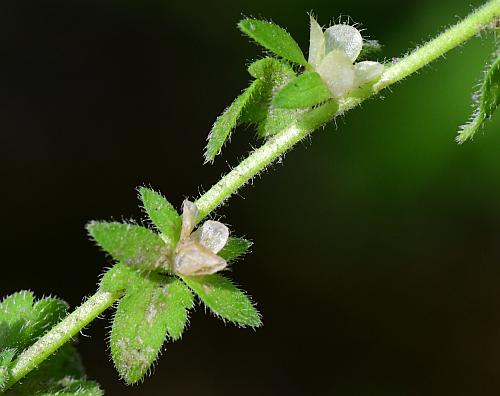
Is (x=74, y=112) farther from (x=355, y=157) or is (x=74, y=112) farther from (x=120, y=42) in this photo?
(x=355, y=157)

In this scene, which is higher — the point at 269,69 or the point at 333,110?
the point at 269,69

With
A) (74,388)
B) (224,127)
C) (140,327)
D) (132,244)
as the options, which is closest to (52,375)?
(74,388)

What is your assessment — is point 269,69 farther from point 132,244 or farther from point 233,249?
point 132,244

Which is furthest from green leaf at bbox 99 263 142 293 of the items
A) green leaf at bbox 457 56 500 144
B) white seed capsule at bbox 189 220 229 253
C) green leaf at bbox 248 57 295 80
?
green leaf at bbox 457 56 500 144

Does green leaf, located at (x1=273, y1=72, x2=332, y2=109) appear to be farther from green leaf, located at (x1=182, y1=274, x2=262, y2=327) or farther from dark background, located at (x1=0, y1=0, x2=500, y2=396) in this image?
dark background, located at (x1=0, y1=0, x2=500, y2=396)

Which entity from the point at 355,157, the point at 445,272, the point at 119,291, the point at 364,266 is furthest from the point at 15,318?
the point at 445,272

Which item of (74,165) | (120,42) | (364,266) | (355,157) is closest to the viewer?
(355,157)
